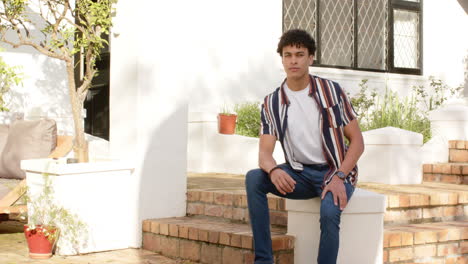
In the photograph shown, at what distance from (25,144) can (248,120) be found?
10.2 feet

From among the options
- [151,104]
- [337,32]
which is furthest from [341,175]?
[337,32]

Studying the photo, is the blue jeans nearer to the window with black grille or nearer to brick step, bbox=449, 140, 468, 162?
brick step, bbox=449, 140, 468, 162

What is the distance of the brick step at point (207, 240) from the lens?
15.1ft

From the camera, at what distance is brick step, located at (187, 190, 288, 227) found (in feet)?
16.6

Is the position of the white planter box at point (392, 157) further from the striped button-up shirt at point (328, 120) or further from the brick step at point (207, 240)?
the striped button-up shirt at point (328, 120)

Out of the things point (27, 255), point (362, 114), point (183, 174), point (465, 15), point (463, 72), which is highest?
point (465, 15)

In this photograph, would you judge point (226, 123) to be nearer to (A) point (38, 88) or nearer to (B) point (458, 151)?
(A) point (38, 88)

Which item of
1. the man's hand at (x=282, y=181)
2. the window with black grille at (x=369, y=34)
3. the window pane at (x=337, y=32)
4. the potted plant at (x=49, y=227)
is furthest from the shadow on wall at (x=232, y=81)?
the man's hand at (x=282, y=181)

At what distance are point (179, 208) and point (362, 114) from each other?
365cm

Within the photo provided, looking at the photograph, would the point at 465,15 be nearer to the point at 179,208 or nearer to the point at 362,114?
the point at 362,114

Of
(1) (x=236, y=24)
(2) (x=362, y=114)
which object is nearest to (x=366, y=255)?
(2) (x=362, y=114)

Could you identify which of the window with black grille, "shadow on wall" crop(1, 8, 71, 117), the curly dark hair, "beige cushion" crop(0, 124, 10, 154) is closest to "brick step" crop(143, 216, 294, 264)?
the curly dark hair

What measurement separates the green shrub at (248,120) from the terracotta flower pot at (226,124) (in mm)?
199

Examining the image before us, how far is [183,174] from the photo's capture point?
5.68 m
